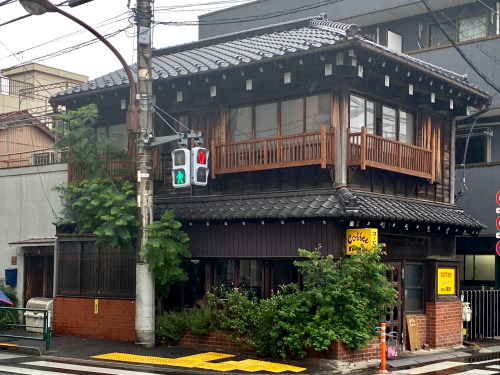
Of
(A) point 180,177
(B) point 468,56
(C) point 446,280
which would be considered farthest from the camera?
(B) point 468,56

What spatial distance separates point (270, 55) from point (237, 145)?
8.14ft

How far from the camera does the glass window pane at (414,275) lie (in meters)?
19.2

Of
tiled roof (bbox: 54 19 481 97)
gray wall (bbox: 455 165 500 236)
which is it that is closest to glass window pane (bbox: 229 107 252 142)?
tiled roof (bbox: 54 19 481 97)

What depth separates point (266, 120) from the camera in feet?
62.5

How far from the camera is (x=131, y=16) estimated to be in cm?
Result: 1769

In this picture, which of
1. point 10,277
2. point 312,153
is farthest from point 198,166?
point 10,277

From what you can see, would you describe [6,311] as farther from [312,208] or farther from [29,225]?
[312,208]

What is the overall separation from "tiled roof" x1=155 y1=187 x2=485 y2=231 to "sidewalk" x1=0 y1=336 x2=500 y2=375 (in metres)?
3.20

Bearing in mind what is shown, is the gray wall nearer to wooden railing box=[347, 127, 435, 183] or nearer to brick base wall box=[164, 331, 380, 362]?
wooden railing box=[347, 127, 435, 183]

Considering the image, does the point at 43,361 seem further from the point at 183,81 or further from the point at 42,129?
the point at 42,129

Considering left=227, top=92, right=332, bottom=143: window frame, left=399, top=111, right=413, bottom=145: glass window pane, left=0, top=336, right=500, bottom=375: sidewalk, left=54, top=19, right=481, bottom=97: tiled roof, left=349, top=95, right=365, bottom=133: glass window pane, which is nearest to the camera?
left=0, top=336, right=500, bottom=375: sidewalk

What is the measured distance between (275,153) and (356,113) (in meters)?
2.23

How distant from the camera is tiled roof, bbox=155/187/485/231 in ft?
54.3

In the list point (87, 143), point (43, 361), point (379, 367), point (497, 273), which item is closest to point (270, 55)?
point (87, 143)
